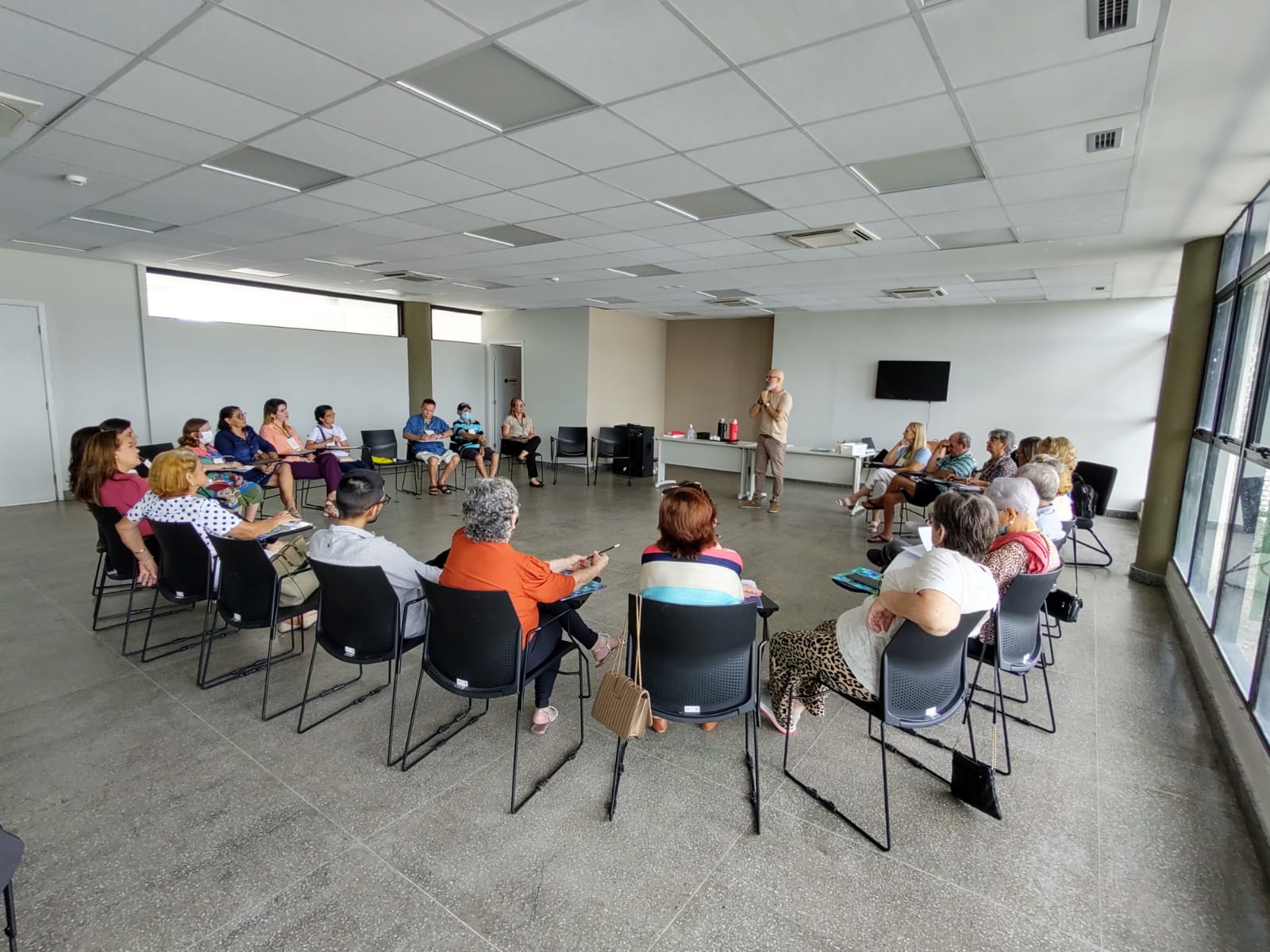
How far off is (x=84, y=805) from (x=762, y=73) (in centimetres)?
385

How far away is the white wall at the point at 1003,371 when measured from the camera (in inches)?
318

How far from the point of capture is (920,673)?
2203 mm

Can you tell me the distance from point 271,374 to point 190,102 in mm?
6699

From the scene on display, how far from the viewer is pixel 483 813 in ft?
7.43

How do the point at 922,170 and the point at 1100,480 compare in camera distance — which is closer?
the point at 922,170

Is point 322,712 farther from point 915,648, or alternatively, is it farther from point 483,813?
point 915,648

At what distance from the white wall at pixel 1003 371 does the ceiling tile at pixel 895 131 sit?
22.1 ft

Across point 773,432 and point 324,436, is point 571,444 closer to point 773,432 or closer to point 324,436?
point 773,432

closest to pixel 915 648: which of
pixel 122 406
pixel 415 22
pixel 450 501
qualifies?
pixel 415 22

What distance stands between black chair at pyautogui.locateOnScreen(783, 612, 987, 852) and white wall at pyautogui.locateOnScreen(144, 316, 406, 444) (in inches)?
358

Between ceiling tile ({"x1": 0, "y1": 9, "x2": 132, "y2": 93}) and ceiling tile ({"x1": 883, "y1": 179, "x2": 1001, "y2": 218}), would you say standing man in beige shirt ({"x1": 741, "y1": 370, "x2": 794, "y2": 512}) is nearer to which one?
ceiling tile ({"x1": 883, "y1": 179, "x2": 1001, "y2": 218})

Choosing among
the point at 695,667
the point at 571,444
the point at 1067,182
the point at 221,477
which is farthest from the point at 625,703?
the point at 571,444

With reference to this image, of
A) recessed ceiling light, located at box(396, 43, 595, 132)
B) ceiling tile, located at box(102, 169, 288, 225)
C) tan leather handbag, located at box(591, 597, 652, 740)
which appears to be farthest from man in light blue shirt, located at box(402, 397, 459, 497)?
tan leather handbag, located at box(591, 597, 652, 740)

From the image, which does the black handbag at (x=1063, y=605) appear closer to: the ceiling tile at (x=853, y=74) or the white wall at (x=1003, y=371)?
→ the ceiling tile at (x=853, y=74)
